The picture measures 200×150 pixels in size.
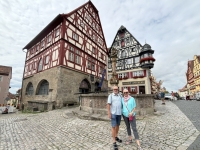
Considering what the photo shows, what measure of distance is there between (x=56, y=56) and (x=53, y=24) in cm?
498

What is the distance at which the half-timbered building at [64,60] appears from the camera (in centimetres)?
1343

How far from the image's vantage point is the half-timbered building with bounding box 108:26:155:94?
22.5m

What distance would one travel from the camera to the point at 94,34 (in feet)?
69.5

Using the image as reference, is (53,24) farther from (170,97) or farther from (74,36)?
(170,97)

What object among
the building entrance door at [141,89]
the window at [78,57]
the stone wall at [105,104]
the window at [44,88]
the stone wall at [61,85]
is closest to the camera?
the stone wall at [105,104]

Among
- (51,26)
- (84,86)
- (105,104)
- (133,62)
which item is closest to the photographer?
(105,104)

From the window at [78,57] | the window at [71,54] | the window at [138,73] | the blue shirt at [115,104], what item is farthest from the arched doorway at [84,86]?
the blue shirt at [115,104]

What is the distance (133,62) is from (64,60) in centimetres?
1636

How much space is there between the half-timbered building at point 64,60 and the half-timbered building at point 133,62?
22.3 ft

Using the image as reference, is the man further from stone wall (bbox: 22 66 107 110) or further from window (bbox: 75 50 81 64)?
window (bbox: 75 50 81 64)

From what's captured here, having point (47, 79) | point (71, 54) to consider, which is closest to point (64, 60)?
point (71, 54)

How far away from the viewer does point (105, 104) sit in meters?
7.36

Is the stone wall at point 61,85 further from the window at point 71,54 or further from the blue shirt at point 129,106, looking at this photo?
the blue shirt at point 129,106

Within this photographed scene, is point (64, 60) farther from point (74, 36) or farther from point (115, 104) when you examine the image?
point (115, 104)
